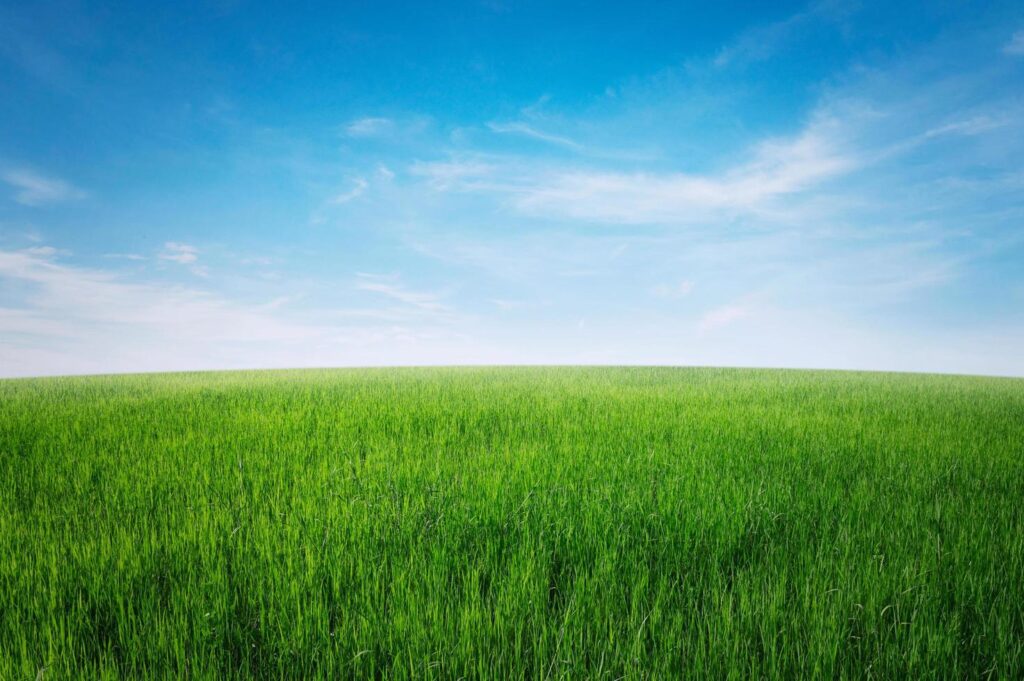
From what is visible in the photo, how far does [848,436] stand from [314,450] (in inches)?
300

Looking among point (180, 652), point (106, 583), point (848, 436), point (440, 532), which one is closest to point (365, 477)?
point (440, 532)

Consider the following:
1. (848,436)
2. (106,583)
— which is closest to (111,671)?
(106,583)

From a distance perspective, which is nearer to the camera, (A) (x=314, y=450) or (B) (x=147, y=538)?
(B) (x=147, y=538)

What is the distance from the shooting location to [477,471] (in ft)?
15.8

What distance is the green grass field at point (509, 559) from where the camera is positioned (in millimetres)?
2246

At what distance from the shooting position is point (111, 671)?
209 cm

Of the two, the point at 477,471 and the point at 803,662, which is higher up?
the point at 477,471

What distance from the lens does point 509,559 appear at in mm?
3080

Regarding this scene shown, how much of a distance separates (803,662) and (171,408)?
11.0 m

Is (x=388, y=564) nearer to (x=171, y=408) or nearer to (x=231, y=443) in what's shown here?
(x=231, y=443)

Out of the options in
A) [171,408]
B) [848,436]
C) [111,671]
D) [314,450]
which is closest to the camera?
[111,671]

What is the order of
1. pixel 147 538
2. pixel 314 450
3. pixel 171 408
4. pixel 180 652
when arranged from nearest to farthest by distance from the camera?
pixel 180 652 < pixel 147 538 < pixel 314 450 < pixel 171 408

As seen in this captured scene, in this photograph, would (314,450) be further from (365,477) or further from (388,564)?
(388,564)

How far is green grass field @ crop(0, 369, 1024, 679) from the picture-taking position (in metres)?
2.25
